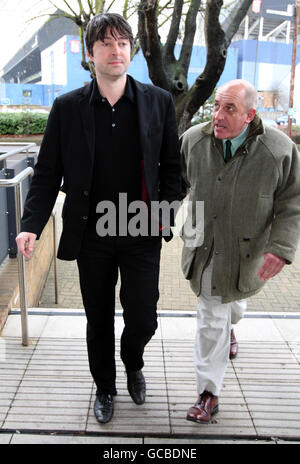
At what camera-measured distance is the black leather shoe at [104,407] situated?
7.69 ft

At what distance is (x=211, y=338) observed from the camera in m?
2.34

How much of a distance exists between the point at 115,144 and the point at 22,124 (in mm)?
20029

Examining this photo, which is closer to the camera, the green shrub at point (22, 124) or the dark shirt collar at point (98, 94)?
the dark shirt collar at point (98, 94)

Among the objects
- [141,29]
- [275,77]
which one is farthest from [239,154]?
[275,77]

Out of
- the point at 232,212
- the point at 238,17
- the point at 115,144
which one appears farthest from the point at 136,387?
the point at 238,17

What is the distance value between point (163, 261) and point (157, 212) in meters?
4.68

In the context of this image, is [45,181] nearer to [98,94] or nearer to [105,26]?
[98,94]

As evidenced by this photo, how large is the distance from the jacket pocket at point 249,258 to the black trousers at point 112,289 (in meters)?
0.42

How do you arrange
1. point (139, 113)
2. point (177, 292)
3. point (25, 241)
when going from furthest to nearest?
point (177, 292), point (25, 241), point (139, 113)

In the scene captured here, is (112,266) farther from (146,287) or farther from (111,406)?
(111,406)

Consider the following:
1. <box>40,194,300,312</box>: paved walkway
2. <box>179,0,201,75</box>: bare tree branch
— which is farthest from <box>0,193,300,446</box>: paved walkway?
<box>179,0,201,75</box>: bare tree branch

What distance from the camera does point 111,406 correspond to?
2404 millimetres

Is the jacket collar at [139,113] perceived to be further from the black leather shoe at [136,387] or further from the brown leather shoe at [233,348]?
the brown leather shoe at [233,348]

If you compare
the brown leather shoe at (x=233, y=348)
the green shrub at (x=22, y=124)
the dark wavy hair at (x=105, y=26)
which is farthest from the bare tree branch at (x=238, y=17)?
the green shrub at (x=22, y=124)
